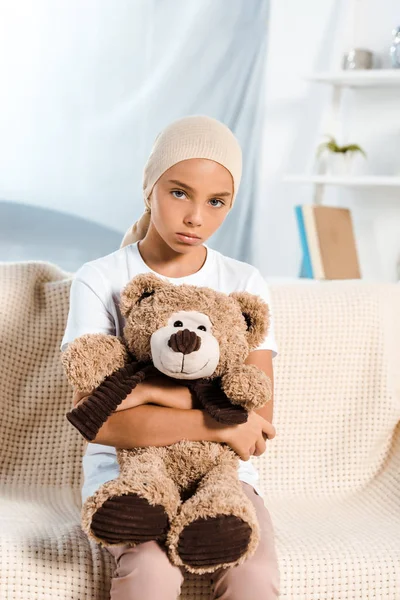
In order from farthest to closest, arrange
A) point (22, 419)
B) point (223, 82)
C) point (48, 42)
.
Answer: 1. point (223, 82)
2. point (48, 42)
3. point (22, 419)

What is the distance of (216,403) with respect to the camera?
111 cm

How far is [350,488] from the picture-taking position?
1.63 metres

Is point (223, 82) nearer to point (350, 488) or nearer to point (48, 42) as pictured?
point (48, 42)

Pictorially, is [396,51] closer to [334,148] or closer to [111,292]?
[334,148]

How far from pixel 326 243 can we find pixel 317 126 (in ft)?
2.43

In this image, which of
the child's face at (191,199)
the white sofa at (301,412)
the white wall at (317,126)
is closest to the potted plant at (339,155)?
the white wall at (317,126)

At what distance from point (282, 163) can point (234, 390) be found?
89.9 inches

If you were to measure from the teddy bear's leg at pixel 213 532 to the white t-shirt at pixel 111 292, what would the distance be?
210mm

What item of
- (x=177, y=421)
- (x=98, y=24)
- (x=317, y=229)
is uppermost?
(x=98, y=24)

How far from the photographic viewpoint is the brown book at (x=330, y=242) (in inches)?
100

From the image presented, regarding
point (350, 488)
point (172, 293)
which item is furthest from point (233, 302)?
point (350, 488)

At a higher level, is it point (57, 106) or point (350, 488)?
point (57, 106)

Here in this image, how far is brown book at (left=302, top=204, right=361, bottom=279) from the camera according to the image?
8.34 ft

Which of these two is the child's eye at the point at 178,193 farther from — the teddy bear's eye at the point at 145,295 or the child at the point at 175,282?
the teddy bear's eye at the point at 145,295
